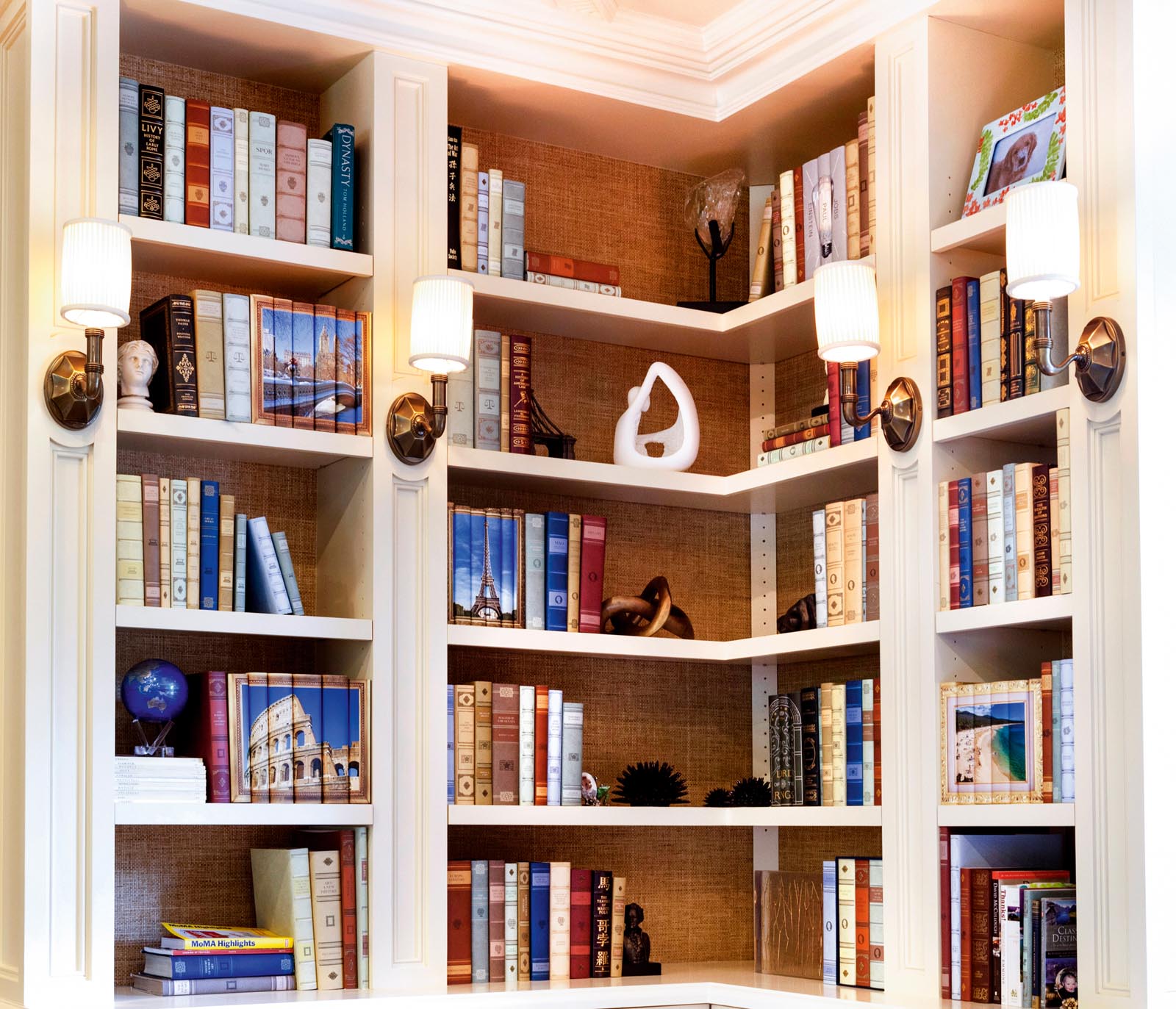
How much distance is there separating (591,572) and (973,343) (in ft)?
3.21

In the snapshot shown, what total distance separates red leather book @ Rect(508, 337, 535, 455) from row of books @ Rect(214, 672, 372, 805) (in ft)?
2.16

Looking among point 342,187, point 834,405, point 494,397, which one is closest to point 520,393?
point 494,397

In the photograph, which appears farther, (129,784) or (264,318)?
(264,318)

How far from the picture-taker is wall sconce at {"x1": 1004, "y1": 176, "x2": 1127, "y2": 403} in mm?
2320

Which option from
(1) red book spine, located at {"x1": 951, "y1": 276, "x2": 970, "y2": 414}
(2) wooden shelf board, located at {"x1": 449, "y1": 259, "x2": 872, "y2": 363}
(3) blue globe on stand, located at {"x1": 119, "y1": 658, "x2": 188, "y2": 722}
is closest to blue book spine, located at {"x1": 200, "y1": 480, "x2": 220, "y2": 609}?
(3) blue globe on stand, located at {"x1": 119, "y1": 658, "x2": 188, "y2": 722}

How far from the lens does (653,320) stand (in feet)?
11.3

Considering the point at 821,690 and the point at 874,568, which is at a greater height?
the point at 874,568

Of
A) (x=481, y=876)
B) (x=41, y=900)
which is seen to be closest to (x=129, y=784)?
(x=41, y=900)

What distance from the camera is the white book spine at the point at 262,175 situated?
9.86 ft

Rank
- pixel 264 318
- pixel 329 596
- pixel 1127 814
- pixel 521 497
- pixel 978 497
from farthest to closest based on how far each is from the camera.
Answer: pixel 521 497
pixel 329 596
pixel 264 318
pixel 978 497
pixel 1127 814

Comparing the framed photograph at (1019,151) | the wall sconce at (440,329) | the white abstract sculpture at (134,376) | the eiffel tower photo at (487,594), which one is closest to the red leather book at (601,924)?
the eiffel tower photo at (487,594)

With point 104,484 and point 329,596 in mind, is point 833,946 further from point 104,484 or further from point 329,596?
point 104,484

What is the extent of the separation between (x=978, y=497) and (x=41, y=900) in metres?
1.83

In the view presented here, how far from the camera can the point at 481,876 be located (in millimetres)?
3055
